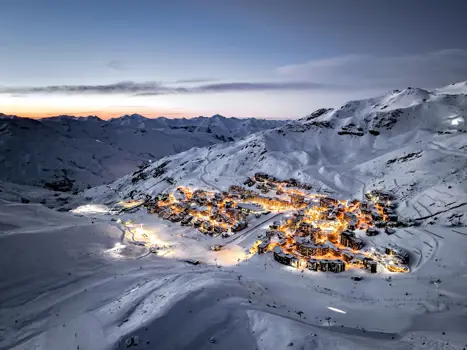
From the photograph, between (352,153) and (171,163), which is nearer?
(352,153)

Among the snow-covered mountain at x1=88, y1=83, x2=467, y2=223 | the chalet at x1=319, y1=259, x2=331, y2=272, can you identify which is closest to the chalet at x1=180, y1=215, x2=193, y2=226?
the snow-covered mountain at x1=88, y1=83, x2=467, y2=223

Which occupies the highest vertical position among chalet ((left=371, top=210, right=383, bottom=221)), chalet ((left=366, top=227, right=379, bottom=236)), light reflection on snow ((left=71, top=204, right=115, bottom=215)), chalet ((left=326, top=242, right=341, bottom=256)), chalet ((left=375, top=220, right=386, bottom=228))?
chalet ((left=371, top=210, right=383, bottom=221))

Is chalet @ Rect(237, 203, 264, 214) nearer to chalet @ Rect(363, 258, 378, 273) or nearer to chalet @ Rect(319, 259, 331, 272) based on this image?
chalet @ Rect(319, 259, 331, 272)

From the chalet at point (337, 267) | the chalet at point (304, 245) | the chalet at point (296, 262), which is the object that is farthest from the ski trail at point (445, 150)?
the chalet at point (296, 262)

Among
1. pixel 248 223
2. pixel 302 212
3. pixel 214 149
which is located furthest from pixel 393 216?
pixel 214 149

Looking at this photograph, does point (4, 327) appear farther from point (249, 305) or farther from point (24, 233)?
point (249, 305)

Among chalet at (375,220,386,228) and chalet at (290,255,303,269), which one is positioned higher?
chalet at (375,220,386,228)

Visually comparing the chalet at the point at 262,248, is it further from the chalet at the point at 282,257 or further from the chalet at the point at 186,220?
the chalet at the point at 186,220

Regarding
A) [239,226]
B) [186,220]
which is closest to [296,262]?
[239,226]
